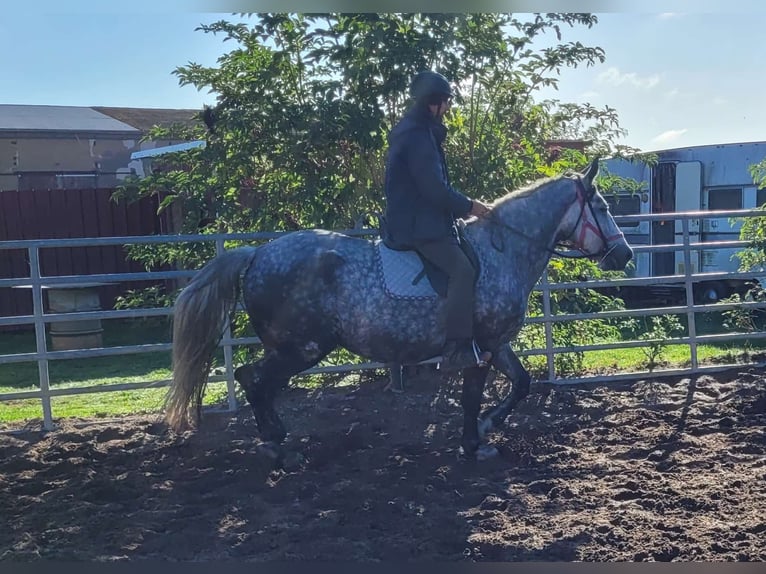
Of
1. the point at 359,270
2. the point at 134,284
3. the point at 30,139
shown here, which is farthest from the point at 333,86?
the point at 30,139

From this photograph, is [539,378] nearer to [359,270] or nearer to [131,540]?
[359,270]

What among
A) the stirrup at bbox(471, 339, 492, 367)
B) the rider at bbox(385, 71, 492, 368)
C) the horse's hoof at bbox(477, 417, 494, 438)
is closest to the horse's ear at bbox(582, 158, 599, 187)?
the rider at bbox(385, 71, 492, 368)

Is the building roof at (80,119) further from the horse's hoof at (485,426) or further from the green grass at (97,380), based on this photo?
the horse's hoof at (485,426)

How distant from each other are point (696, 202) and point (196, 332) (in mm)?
10611

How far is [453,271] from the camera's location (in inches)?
185

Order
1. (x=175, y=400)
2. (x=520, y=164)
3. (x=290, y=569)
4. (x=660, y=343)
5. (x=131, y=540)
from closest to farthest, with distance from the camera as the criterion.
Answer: (x=290, y=569)
(x=131, y=540)
(x=175, y=400)
(x=520, y=164)
(x=660, y=343)

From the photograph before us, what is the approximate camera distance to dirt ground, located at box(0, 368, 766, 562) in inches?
145

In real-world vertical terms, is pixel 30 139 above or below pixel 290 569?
above

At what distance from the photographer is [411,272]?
4828 mm

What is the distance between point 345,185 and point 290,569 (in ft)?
14.8

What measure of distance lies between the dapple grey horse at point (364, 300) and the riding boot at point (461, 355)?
0.09m

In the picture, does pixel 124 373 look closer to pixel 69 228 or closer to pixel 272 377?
pixel 272 377

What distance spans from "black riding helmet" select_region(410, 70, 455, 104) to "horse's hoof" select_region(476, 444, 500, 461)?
235 cm

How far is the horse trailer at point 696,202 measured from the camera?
1245cm
